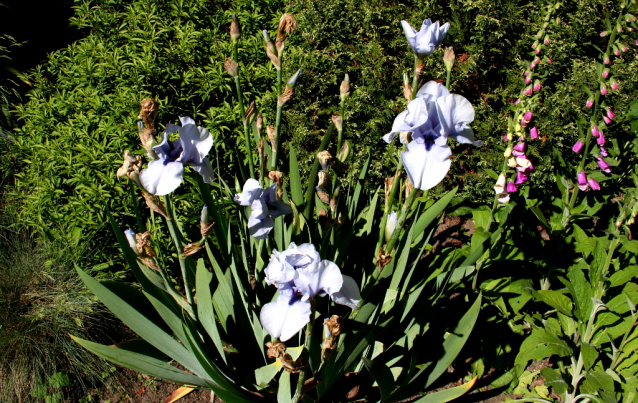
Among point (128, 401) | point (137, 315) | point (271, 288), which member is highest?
point (137, 315)

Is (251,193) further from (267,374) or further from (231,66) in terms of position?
(267,374)

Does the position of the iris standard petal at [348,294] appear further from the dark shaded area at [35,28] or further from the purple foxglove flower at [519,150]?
the dark shaded area at [35,28]

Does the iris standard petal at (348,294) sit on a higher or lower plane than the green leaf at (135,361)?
higher

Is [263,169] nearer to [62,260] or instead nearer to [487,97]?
[62,260]

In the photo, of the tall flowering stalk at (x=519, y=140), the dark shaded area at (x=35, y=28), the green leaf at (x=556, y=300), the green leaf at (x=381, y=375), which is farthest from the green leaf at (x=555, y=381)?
the dark shaded area at (x=35, y=28)

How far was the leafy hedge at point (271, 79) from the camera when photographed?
2457mm

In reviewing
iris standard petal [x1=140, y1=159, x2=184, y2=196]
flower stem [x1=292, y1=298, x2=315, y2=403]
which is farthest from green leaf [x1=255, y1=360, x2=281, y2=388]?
iris standard petal [x1=140, y1=159, x2=184, y2=196]

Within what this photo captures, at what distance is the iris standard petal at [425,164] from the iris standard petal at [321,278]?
30cm

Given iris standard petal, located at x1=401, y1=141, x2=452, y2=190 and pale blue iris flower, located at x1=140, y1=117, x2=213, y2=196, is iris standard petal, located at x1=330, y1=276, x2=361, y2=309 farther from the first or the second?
pale blue iris flower, located at x1=140, y1=117, x2=213, y2=196

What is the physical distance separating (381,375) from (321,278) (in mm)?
552

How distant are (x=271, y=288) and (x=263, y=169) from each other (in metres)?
0.55

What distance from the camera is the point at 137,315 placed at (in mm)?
1469

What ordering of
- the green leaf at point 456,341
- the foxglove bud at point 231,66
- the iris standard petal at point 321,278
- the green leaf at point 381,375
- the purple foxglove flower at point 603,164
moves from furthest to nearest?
the purple foxglove flower at point 603,164, the green leaf at point 456,341, the foxglove bud at point 231,66, the green leaf at point 381,375, the iris standard petal at point 321,278

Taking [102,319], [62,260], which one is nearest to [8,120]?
[62,260]
